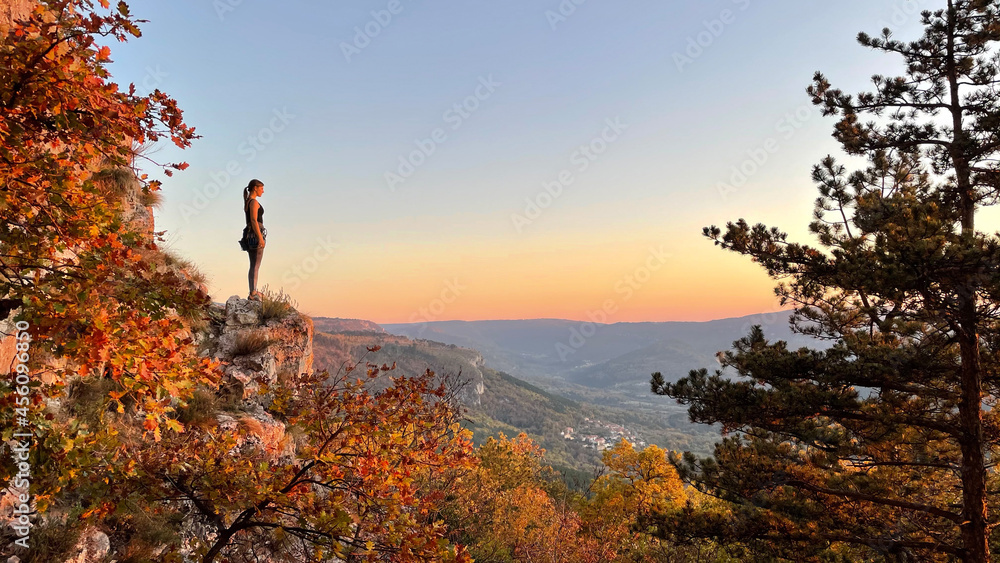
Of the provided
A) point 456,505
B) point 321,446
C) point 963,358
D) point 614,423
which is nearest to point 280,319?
point 321,446

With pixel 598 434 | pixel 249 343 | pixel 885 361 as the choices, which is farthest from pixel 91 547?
pixel 598 434

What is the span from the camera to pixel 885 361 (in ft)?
21.9

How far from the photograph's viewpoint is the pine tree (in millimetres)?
6203

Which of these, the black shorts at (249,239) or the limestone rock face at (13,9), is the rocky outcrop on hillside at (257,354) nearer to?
the black shorts at (249,239)

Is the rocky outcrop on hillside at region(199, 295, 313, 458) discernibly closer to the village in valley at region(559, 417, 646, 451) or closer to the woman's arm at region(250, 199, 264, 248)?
the woman's arm at region(250, 199, 264, 248)

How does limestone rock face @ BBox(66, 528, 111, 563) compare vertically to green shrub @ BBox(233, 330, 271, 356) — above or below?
below

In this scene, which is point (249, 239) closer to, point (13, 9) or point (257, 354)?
point (257, 354)

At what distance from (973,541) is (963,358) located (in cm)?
252

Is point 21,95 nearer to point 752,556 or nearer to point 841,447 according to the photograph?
point 841,447

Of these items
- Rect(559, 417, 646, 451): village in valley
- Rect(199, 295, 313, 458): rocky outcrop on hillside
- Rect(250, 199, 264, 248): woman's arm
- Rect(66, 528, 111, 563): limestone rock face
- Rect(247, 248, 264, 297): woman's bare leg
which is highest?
Rect(250, 199, 264, 248): woman's arm

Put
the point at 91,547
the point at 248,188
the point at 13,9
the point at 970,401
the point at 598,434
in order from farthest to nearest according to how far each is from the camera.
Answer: the point at 598,434, the point at 248,188, the point at 970,401, the point at 91,547, the point at 13,9

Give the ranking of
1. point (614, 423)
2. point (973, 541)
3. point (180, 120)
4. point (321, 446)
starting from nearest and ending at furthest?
point (180, 120) → point (321, 446) → point (973, 541) → point (614, 423)

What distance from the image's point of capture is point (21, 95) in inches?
82.0

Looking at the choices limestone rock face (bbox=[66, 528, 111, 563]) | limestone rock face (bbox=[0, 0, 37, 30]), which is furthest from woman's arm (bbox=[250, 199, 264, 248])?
limestone rock face (bbox=[66, 528, 111, 563])
